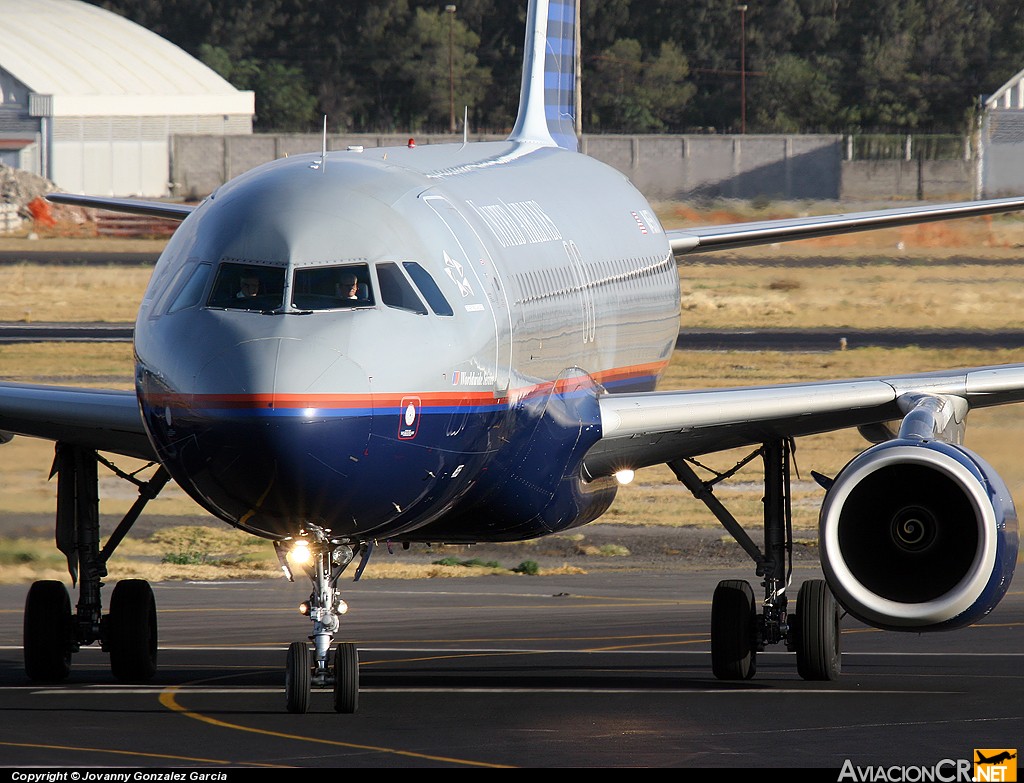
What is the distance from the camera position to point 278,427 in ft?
41.4

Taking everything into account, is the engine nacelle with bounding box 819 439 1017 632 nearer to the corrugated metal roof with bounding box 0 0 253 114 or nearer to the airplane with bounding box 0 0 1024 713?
the airplane with bounding box 0 0 1024 713

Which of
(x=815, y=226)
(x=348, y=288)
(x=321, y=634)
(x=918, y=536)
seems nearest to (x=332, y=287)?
(x=348, y=288)

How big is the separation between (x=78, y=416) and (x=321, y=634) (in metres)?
3.77

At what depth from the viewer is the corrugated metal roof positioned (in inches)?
→ 3853

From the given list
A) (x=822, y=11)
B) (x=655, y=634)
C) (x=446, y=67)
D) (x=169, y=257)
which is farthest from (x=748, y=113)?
(x=169, y=257)

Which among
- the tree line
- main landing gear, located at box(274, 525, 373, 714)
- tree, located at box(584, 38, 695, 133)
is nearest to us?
main landing gear, located at box(274, 525, 373, 714)

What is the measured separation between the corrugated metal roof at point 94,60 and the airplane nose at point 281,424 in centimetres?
8589

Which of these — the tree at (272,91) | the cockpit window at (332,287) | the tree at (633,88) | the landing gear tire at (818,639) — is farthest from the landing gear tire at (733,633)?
the tree at (272,91)

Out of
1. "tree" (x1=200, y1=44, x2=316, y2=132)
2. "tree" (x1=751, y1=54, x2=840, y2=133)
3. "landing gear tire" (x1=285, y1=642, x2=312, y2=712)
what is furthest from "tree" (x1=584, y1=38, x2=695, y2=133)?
"landing gear tire" (x1=285, y1=642, x2=312, y2=712)

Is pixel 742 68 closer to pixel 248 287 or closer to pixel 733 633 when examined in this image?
pixel 733 633

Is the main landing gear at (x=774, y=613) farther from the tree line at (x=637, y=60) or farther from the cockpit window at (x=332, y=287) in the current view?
the tree line at (x=637, y=60)

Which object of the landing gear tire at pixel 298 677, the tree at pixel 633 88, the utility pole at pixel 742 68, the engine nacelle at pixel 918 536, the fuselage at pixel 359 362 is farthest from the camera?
the tree at pixel 633 88

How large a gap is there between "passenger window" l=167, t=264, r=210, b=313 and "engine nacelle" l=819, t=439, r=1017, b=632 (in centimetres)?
496

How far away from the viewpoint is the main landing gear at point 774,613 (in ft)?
58.7
